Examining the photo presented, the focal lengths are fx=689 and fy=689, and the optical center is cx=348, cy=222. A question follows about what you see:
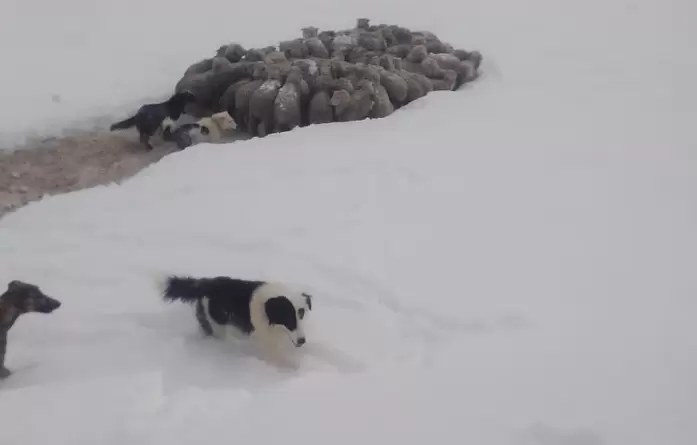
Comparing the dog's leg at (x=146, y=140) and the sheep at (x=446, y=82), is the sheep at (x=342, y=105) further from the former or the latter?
the dog's leg at (x=146, y=140)

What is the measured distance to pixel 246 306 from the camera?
265 centimetres

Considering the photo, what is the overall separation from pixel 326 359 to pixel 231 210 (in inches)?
60.4

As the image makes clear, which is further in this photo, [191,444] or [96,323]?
[96,323]

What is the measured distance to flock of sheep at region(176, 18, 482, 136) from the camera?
212 inches

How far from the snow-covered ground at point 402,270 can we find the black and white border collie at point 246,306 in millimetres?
143

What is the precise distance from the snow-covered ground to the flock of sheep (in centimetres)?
24

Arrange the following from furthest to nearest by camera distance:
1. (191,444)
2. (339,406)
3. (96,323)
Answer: (96,323)
(339,406)
(191,444)

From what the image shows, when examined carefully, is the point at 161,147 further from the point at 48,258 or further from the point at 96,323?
the point at 96,323

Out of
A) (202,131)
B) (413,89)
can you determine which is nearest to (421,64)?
(413,89)

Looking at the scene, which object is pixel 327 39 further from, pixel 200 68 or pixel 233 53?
pixel 200 68

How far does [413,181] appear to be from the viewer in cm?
435

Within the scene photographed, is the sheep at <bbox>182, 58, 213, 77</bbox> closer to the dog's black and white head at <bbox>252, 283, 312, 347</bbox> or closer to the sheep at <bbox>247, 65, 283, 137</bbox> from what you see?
the sheep at <bbox>247, 65, 283, 137</bbox>

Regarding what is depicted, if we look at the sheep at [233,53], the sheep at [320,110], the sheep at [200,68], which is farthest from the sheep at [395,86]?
the sheep at [200,68]

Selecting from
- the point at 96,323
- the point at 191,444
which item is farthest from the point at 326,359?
the point at 96,323
